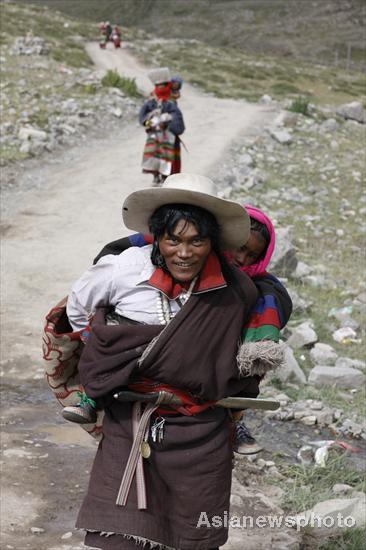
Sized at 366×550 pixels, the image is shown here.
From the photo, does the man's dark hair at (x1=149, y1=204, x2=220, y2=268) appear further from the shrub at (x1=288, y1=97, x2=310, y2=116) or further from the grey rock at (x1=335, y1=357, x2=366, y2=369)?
the shrub at (x1=288, y1=97, x2=310, y2=116)

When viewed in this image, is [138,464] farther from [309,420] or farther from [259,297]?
[309,420]

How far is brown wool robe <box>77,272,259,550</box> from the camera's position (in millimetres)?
2367

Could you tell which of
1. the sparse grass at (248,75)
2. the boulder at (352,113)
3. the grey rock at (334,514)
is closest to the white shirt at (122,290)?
the grey rock at (334,514)

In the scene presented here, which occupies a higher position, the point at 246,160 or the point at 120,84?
the point at 120,84

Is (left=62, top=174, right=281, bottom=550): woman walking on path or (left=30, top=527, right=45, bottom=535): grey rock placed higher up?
(left=62, top=174, right=281, bottom=550): woman walking on path

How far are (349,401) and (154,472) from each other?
336cm

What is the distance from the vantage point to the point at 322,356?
6301 mm

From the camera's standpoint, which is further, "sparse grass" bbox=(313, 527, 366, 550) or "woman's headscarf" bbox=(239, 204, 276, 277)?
"sparse grass" bbox=(313, 527, 366, 550)

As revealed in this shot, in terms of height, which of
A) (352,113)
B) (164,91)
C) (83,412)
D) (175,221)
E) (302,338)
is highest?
(175,221)

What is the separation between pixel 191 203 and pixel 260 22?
9456 centimetres

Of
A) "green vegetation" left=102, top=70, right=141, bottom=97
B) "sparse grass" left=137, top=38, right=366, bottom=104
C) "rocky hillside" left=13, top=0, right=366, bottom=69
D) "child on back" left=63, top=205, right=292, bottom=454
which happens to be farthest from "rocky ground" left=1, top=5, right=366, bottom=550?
"rocky hillside" left=13, top=0, right=366, bottom=69

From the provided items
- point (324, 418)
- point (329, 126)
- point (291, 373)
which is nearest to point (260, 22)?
point (329, 126)

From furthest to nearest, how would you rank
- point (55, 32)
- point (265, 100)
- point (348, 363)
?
point (55, 32) < point (265, 100) < point (348, 363)

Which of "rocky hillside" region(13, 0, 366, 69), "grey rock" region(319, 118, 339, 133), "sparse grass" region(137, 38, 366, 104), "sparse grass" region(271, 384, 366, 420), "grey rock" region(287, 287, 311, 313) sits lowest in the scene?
"rocky hillside" region(13, 0, 366, 69)
